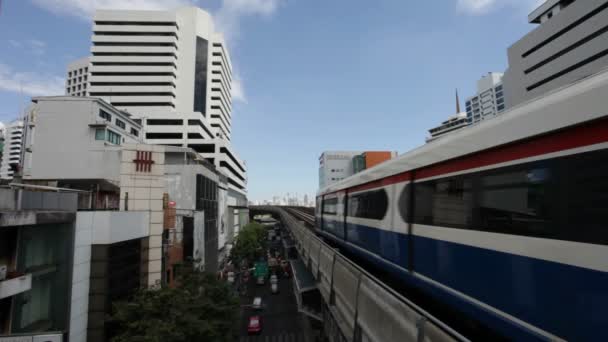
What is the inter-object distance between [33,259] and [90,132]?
33.7 m

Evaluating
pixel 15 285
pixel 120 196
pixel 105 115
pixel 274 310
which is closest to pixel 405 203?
pixel 15 285

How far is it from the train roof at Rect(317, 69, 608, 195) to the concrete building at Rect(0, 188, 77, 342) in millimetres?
9380

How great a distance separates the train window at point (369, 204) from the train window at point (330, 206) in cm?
253

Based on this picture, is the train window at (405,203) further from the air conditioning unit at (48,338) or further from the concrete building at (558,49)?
the concrete building at (558,49)

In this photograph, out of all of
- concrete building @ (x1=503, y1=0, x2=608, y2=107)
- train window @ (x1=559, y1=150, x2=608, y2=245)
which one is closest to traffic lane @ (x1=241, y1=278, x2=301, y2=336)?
train window @ (x1=559, y1=150, x2=608, y2=245)

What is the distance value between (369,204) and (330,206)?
19.8ft

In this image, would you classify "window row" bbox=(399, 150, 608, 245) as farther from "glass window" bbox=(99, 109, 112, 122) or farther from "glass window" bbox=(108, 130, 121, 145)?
"glass window" bbox=(99, 109, 112, 122)

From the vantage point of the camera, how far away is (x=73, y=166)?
37.2 metres

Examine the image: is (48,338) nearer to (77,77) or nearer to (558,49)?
(558,49)

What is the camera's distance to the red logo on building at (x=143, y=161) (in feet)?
55.1

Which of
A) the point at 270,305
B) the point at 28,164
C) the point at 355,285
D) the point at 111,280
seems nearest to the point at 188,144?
the point at 28,164

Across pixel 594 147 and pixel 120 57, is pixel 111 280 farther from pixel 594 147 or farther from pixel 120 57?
pixel 120 57

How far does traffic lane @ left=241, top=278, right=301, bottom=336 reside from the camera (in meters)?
26.5

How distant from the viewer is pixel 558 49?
49.2 metres
